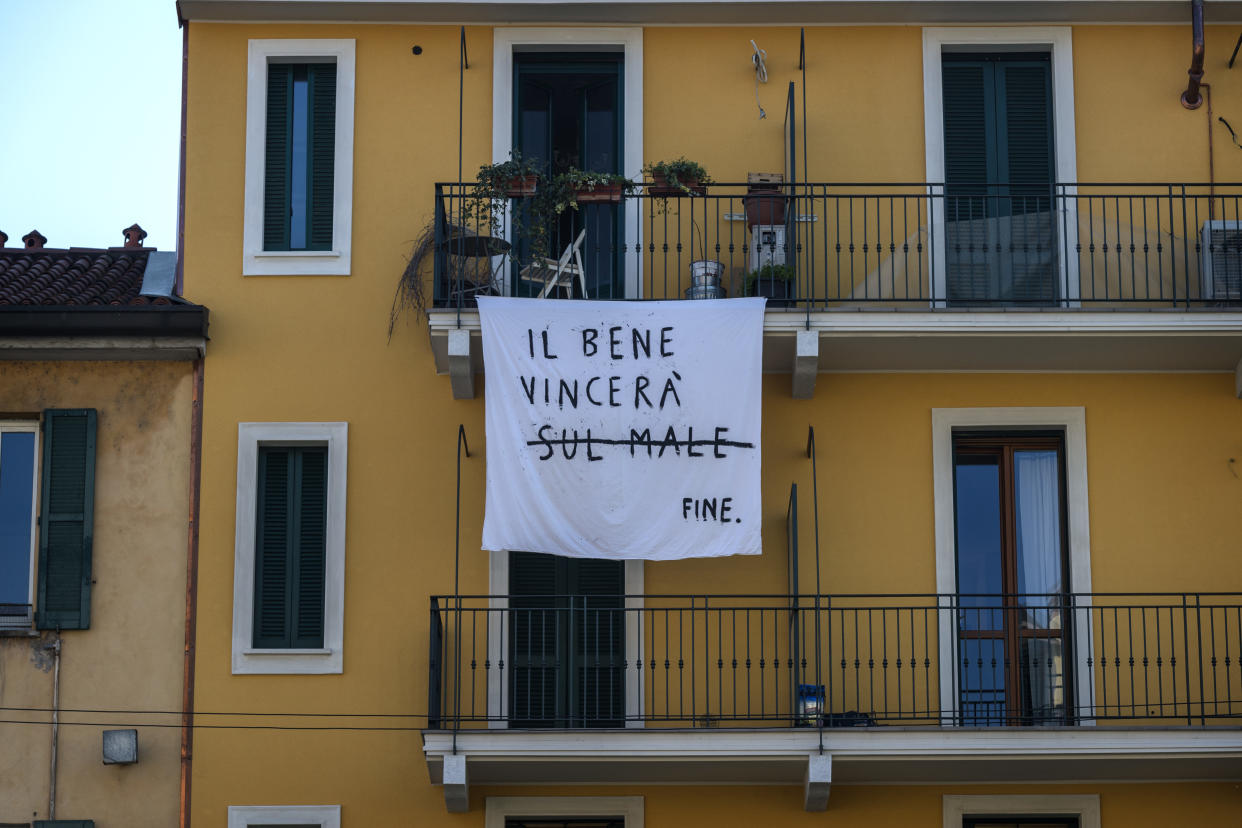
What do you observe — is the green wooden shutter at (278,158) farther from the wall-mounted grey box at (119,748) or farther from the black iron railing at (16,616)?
the wall-mounted grey box at (119,748)

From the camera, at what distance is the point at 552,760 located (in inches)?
569

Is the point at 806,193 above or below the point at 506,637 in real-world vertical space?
above

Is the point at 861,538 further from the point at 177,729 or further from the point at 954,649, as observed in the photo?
the point at 177,729

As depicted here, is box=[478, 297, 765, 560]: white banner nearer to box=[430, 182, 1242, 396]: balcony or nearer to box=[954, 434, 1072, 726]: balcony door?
box=[430, 182, 1242, 396]: balcony

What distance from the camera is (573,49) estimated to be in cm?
1658

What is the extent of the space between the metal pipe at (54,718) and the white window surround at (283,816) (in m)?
1.35

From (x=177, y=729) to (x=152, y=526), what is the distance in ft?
5.19

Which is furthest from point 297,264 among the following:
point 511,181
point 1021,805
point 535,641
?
point 1021,805

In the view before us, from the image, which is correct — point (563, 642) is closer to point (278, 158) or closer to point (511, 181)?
point (511, 181)

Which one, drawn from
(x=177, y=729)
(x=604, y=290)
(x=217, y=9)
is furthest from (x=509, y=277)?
(x=177, y=729)

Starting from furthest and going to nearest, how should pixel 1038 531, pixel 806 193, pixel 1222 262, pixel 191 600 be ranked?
pixel 806 193
pixel 1038 531
pixel 1222 262
pixel 191 600

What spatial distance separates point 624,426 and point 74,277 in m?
5.04

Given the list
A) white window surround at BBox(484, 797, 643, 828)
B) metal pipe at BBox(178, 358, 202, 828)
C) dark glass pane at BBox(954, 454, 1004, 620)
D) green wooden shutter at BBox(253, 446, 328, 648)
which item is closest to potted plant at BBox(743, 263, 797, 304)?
dark glass pane at BBox(954, 454, 1004, 620)

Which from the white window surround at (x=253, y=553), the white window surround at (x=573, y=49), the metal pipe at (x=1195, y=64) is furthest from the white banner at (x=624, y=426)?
the metal pipe at (x=1195, y=64)
